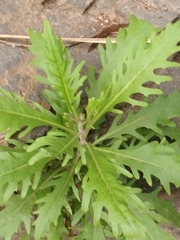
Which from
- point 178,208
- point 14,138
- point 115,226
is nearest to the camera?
point 115,226

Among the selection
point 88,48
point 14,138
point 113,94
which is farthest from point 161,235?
point 88,48

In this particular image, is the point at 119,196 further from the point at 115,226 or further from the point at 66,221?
the point at 66,221

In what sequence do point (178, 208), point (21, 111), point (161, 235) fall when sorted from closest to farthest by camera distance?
point (21, 111) → point (161, 235) → point (178, 208)

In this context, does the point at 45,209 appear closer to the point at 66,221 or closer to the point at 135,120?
the point at 66,221

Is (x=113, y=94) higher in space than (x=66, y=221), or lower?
higher

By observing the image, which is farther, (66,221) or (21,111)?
(66,221)

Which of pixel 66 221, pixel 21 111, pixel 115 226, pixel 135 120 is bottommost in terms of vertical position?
pixel 66 221
